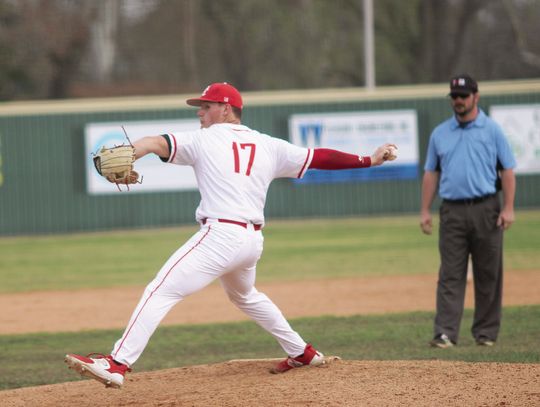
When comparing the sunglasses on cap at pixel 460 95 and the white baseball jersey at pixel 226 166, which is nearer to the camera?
the white baseball jersey at pixel 226 166

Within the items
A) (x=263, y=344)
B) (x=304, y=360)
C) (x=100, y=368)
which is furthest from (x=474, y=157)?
(x=100, y=368)

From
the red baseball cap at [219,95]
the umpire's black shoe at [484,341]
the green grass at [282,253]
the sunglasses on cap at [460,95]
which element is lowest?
the green grass at [282,253]

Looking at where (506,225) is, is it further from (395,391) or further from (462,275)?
(395,391)

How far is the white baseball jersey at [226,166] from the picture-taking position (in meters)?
5.72

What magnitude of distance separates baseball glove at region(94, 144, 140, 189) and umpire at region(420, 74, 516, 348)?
2949 mm

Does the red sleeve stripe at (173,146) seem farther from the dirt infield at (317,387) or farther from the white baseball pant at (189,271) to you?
the dirt infield at (317,387)

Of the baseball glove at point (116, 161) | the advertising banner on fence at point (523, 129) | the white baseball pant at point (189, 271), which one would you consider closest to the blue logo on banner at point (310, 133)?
the advertising banner on fence at point (523, 129)

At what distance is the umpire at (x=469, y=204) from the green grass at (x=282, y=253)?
5.47 meters

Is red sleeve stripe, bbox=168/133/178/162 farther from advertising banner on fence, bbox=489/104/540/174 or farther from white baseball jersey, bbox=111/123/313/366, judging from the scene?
advertising banner on fence, bbox=489/104/540/174

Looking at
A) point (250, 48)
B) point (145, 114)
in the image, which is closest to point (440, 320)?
point (145, 114)

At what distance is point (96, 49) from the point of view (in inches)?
1011

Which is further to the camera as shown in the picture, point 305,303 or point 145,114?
point 145,114

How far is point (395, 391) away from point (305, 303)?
5.32 meters

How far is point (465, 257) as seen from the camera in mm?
7703
